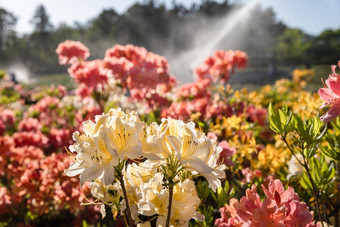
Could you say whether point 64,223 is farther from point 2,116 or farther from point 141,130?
point 141,130

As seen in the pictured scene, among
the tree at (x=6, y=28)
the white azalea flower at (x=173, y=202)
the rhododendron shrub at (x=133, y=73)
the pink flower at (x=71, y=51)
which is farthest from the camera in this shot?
the tree at (x=6, y=28)

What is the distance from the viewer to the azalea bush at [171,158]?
33.4 inches

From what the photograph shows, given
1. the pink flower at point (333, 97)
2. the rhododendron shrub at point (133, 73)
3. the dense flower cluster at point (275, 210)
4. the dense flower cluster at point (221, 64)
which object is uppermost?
the dense flower cluster at point (221, 64)

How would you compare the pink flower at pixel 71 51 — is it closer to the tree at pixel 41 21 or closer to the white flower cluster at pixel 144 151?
the white flower cluster at pixel 144 151

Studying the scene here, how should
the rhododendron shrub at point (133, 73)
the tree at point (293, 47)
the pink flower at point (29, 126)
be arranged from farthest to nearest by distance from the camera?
the tree at point (293, 47) → the pink flower at point (29, 126) → the rhododendron shrub at point (133, 73)

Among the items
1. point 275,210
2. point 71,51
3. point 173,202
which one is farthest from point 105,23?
point 275,210

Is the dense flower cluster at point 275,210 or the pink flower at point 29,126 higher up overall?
the pink flower at point 29,126

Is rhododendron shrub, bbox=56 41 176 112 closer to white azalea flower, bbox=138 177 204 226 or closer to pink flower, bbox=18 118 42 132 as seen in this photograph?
pink flower, bbox=18 118 42 132

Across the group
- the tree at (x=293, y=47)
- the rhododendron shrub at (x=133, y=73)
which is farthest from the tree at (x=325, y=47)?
the rhododendron shrub at (x=133, y=73)

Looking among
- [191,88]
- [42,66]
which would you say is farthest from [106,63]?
[42,66]

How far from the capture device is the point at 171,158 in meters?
0.84

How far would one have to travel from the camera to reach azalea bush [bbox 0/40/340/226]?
2.78 ft

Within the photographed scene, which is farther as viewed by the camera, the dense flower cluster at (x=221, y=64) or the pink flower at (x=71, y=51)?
the dense flower cluster at (x=221, y=64)

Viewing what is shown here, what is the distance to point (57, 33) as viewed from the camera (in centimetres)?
5594
